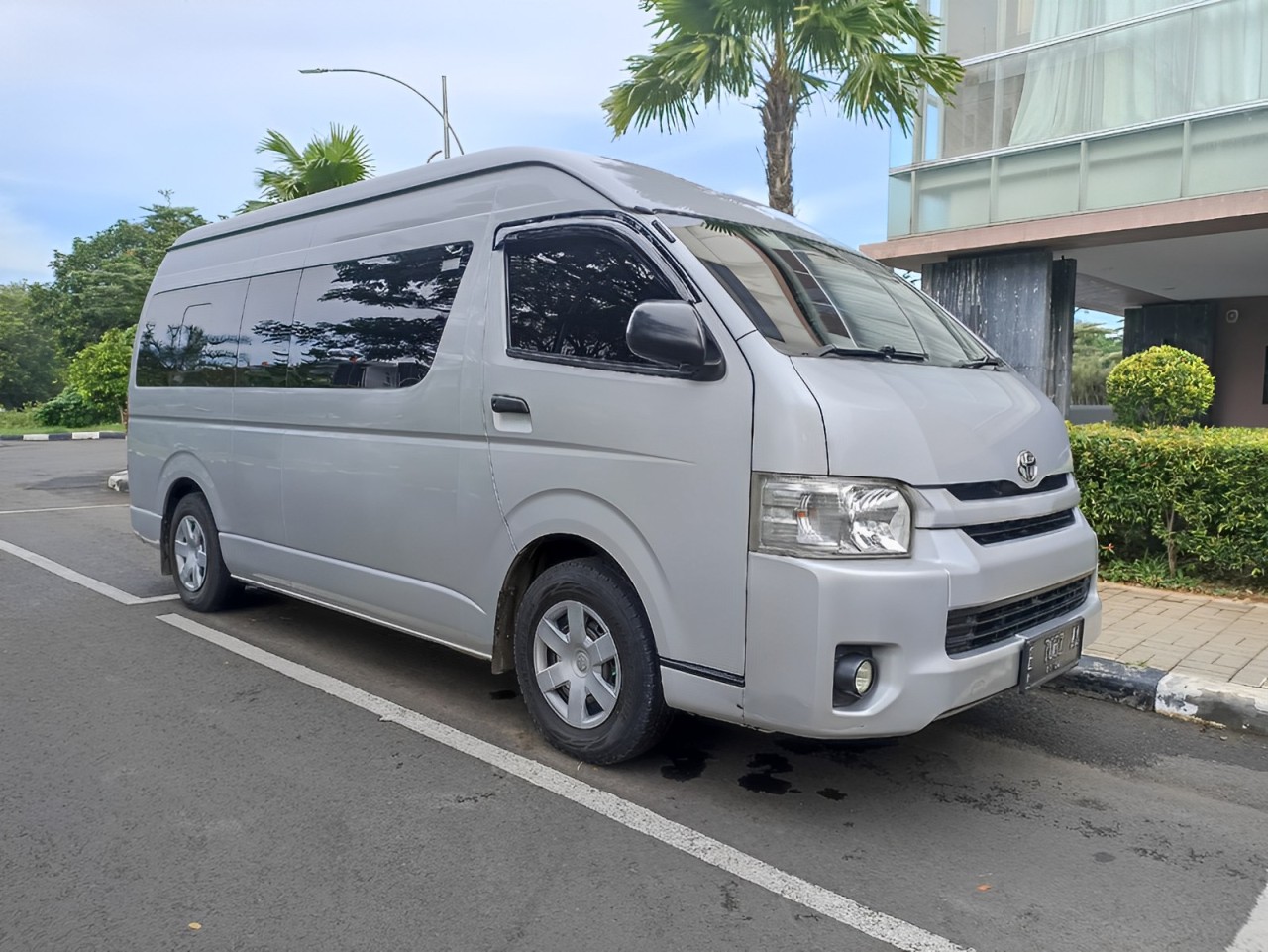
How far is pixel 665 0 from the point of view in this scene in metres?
9.99

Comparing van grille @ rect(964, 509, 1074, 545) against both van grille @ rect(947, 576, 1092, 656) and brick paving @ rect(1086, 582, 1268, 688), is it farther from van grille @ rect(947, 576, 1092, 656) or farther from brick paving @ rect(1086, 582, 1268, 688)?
brick paving @ rect(1086, 582, 1268, 688)

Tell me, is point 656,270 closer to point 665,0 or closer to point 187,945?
point 187,945

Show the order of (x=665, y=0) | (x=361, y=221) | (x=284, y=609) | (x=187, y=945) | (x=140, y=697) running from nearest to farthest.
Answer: (x=187, y=945), (x=140, y=697), (x=361, y=221), (x=284, y=609), (x=665, y=0)

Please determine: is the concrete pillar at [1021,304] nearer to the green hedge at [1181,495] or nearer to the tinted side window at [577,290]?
the green hedge at [1181,495]

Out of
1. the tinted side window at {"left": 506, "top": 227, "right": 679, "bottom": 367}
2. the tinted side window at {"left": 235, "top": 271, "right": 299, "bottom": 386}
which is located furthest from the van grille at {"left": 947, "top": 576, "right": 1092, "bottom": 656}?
the tinted side window at {"left": 235, "top": 271, "right": 299, "bottom": 386}

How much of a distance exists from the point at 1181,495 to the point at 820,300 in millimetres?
4051

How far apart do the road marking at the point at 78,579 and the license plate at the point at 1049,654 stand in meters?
5.67

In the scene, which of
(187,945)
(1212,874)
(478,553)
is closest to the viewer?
(187,945)

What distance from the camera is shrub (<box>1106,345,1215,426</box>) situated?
845 cm

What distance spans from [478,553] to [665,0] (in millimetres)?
7798

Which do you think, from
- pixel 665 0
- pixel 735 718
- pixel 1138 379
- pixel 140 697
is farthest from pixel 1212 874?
pixel 665 0

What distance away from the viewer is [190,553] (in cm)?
641

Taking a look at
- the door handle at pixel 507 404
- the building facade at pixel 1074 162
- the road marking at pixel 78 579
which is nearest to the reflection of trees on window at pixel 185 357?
the road marking at pixel 78 579

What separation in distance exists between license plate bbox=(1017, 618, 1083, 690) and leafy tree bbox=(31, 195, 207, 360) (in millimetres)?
44857
